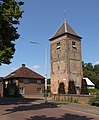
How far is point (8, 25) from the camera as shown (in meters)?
27.5

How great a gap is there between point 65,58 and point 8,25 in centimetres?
2878

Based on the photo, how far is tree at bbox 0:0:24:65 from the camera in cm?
2671

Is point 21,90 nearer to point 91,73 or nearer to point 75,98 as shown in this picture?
point 75,98

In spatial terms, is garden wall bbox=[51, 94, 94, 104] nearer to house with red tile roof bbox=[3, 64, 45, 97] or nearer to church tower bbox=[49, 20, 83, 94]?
church tower bbox=[49, 20, 83, 94]

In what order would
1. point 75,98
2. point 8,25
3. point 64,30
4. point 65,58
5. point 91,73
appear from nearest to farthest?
point 8,25 → point 75,98 → point 65,58 → point 64,30 → point 91,73

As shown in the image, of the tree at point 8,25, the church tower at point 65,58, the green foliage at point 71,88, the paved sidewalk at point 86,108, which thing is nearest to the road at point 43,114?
the paved sidewalk at point 86,108

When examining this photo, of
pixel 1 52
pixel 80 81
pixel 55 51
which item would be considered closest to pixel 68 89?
pixel 80 81

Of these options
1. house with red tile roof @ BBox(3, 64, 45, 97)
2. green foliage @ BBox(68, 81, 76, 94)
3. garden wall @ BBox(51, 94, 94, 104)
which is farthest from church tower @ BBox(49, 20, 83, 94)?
garden wall @ BBox(51, 94, 94, 104)

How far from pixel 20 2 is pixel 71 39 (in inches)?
1203

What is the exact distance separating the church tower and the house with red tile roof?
7.08 m

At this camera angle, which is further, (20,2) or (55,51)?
(55,51)

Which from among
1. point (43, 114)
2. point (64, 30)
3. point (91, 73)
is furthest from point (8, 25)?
point (91, 73)

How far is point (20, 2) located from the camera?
28.0m

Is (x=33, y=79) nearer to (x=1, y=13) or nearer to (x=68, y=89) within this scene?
(x=68, y=89)
